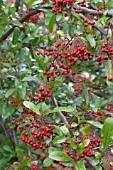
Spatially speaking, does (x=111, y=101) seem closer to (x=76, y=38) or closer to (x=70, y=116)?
(x=70, y=116)

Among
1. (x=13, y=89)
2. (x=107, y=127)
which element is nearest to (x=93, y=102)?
(x=13, y=89)

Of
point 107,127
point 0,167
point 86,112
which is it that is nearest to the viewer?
point 107,127

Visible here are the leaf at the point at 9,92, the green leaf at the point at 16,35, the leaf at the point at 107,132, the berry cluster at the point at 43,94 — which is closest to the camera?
the leaf at the point at 107,132

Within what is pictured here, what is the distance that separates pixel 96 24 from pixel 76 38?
15cm

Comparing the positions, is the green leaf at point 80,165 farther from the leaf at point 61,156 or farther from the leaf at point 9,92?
the leaf at point 9,92

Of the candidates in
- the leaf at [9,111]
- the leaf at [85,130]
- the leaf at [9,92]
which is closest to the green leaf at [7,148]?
the leaf at [9,111]

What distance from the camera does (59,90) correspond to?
2.08m

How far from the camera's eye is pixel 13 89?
6.42ft

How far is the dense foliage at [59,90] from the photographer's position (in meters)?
1.55

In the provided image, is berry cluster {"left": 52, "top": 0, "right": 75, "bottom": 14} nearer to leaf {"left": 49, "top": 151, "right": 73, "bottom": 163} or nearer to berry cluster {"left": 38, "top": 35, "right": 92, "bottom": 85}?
berry cluster {"left": 38, "top": 35, "right": 92, "bottom": 85}

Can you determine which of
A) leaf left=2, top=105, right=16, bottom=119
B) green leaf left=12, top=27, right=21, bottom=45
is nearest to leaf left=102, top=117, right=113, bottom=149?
leaf left=2, top=105, right=16, bottom=119

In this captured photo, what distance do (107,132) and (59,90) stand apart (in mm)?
671

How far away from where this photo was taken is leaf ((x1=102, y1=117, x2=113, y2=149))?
143cm

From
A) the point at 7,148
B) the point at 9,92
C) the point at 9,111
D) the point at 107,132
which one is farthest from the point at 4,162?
the point at 107,132
